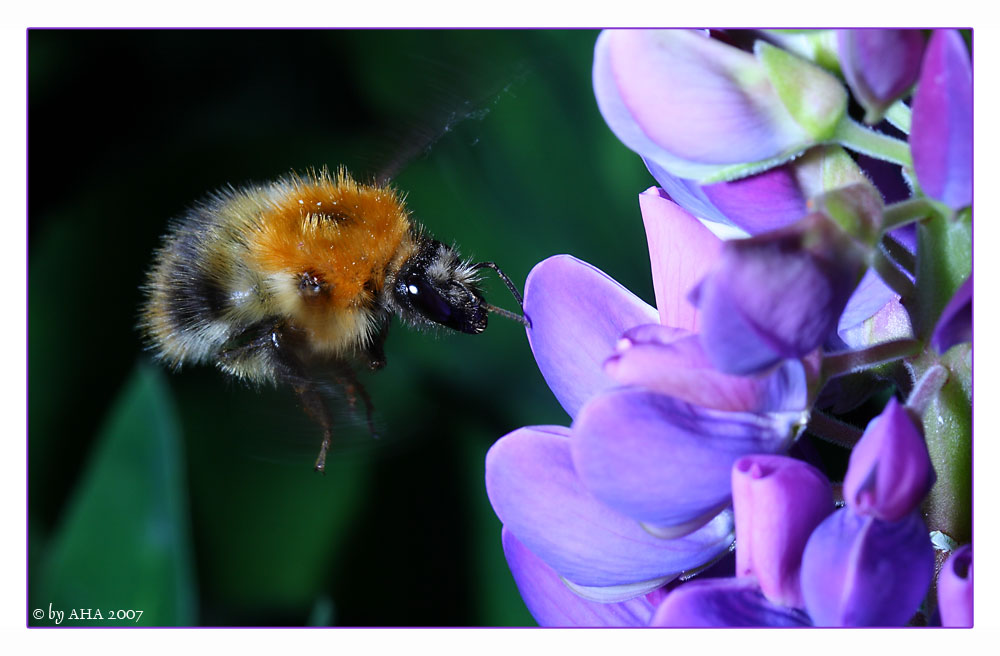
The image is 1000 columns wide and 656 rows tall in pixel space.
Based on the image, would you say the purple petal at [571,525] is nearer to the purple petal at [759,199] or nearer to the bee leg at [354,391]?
the purple petal at [759,199]

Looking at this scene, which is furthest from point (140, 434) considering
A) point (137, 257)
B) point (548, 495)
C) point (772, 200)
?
point (772, 200)

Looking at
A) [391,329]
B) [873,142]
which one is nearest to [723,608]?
[873,142]

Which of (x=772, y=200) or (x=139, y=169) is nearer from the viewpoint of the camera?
(x=772, y=200)

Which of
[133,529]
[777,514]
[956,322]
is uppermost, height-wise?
[956,322]

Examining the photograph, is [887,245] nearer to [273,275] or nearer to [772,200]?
[772,200]

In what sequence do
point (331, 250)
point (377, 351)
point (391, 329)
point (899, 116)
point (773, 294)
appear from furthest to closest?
1. point (391, 329)
2. point (377, 351)
3. point (331, 250)
4. point (899, 116)
5. point (773, 294)

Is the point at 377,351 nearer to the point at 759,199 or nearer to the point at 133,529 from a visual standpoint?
the point at 133,529

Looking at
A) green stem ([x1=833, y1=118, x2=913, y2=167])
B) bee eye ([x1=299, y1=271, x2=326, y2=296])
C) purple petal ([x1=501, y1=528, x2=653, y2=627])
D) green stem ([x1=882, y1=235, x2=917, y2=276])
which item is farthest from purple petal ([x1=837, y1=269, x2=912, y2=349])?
bee eye ([x1=299, y1=271, x2=326, y2=296])
